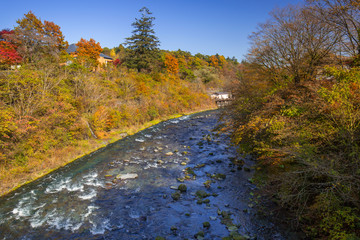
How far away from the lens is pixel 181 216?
847 centimetres

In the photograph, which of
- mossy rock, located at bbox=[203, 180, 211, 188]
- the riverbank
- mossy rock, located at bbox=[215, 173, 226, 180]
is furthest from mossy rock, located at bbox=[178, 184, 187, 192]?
the riverbank

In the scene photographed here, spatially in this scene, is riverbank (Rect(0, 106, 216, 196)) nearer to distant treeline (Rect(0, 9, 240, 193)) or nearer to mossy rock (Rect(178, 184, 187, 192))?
distant treeline (Rect(0, 9, 240, 193))

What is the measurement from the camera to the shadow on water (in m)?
7.54

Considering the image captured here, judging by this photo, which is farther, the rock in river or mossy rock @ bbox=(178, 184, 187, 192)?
the rock in river

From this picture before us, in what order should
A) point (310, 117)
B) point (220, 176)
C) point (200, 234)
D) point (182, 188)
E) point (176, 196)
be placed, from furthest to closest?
1. point (220, 176)
2. point (182, 188)
3. point (176, 196)
4. point (310, 117)
5. point (200, 234)

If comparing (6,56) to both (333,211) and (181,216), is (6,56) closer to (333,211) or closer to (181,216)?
(181,216)

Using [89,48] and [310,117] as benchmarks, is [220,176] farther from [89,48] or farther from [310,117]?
[89,48]

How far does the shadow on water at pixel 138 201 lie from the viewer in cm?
754

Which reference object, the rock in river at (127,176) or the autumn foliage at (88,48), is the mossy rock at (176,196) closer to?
the rock in river at (127,176)

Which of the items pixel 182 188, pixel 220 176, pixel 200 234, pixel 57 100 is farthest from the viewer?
pixel 57 100

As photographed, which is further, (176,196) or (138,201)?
(176,196)

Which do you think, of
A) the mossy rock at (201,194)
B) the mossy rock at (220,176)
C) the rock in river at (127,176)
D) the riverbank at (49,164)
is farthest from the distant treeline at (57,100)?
the mossy rock at (220,176)

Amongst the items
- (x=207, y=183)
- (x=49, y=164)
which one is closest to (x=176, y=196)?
(x=207, y=183)

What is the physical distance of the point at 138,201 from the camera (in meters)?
9.65
